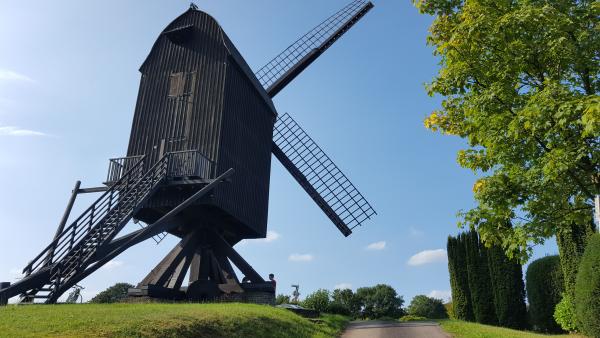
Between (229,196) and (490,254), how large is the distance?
14974 millimetres

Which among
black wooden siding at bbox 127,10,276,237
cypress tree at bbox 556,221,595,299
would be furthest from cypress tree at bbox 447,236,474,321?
black wooden siding at bbox 127,10,276,237

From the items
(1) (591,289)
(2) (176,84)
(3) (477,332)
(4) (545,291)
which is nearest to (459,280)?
(4) (545,291)

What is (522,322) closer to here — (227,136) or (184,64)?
(227,136)

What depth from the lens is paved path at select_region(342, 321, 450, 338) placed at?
639 inches

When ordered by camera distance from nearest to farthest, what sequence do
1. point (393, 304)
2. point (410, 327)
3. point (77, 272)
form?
point (77, 272), point (410, 327), point (393, 304)

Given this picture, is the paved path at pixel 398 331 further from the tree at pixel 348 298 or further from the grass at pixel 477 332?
the tree at pixel 348 298

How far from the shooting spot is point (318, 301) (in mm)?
30656

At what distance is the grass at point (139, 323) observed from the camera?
8898 mm

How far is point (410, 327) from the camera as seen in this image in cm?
1877

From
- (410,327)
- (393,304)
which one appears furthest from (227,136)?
(393,304)

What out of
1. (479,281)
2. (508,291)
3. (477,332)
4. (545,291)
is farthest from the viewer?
(479,281)

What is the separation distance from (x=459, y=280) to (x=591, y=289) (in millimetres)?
15717

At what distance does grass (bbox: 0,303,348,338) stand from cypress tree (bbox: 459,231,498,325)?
50.4 feet

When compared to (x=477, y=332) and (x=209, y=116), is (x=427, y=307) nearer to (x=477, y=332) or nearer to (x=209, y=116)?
(x=477, y=332)
